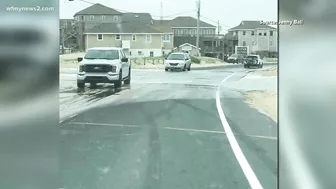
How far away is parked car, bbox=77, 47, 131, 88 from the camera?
2951 millimetres

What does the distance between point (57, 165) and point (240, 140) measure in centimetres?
118

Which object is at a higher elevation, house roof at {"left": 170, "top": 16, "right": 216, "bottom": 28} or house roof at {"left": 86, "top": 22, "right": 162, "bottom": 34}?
house roof at {"left": 170, "top": 16, "right": 216, "bottom": 28}

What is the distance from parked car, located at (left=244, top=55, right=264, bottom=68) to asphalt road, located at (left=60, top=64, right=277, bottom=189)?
23cm

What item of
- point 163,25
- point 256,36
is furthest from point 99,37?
point 256,36

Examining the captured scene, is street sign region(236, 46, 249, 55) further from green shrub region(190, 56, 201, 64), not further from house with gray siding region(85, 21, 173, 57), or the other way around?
house with gray siding region(85, 21, 173, 57)

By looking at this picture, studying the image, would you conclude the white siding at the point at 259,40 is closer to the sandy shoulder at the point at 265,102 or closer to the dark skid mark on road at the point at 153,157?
the sandy shoulder at the point at 265,102

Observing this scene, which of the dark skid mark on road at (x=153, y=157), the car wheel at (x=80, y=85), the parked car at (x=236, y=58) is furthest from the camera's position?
the parked car at (x=236, y=58)

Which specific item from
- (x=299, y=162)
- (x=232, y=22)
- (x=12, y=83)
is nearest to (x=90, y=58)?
(x=12, y=83)

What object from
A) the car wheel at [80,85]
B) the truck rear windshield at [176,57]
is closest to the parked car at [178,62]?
the truck rear windshield at [176,57]

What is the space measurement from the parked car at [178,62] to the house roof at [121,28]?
0.27 m

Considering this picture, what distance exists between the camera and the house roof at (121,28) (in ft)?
9.64

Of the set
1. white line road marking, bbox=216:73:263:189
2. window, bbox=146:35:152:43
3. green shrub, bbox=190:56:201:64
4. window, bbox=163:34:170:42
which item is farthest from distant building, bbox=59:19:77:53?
white line road marking, bbox=216:73:263:189

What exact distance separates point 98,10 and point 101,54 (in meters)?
0.30

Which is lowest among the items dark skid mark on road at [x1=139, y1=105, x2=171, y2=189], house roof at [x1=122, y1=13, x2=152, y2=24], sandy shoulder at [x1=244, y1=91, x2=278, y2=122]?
dark skid mark on road at [x1=139, y1=105, x2=171, y2=189]
